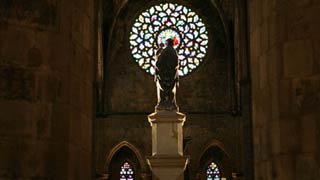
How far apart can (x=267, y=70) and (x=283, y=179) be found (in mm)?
888

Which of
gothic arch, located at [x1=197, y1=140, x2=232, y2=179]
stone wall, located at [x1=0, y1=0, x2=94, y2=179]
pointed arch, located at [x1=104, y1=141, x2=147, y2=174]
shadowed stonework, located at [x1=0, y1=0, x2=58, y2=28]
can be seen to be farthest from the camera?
gothic arch, located at [x1=197, y1=140, x2=232, y2=179]

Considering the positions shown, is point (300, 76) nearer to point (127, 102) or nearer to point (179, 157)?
point (179, 157)

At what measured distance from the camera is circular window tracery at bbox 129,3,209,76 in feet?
76.8

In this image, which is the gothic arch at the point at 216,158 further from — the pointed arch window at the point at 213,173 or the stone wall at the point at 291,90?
the stone wall at the point at 291,90

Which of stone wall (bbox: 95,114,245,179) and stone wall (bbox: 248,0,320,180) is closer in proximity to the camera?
stone wall (bbox: 248,0,320,180)

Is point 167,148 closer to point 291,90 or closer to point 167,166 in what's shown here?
point 167,166

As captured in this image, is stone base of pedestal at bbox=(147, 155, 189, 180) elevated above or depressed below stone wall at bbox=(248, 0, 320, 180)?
below

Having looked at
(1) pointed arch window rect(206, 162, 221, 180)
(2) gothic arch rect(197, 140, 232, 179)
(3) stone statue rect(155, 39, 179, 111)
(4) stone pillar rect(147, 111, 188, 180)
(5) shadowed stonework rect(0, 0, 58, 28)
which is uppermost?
(3) stone statue rect(155, 39, 179, 111)

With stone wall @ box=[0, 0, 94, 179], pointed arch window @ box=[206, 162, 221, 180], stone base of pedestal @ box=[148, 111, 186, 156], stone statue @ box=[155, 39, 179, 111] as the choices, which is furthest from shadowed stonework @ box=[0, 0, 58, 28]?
pointed arch window @ box=[206, 162, 221, 180]

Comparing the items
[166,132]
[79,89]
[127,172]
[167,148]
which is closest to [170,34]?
[127,172]

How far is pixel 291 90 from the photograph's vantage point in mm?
4168

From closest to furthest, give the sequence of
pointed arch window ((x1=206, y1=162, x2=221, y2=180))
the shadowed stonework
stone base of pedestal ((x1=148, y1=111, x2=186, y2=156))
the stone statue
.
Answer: the shadowed stonework
stone base of pedestal ((x1=148, y1=111, x2=186, y2=156))
the stone statue
pointed arch window ((x1=206, y1=162, x2=221, y2=180))

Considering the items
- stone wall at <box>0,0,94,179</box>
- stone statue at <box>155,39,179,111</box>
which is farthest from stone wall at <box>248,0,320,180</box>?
stone statue at <box>155,39,179,111</box>

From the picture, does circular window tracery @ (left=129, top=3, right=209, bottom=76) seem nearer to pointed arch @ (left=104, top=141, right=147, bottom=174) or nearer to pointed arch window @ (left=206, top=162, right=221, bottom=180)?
pointed arch @ (left=104, top=141, right=147, bottom=174)
